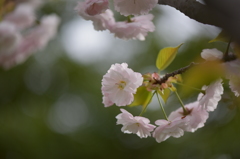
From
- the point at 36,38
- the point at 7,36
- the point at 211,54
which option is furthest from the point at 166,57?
the point at 36,38

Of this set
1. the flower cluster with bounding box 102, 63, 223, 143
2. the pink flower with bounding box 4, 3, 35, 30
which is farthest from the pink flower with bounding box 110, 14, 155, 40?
the pink flower with bounding box 4, 3, 35, 30

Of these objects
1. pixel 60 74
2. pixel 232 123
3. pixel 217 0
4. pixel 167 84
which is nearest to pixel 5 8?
pixel 167 84

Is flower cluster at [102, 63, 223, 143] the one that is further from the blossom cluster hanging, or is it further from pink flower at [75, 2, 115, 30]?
pink flower at [75, 2, 115, 30]

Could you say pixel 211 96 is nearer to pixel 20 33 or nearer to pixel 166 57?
pixel 166 57

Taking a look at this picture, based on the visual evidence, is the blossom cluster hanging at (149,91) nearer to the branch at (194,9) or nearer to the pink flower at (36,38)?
the branch at (194,9)

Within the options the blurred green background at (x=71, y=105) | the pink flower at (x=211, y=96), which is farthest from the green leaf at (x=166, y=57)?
the blurred green background at (x=71, y=105)
